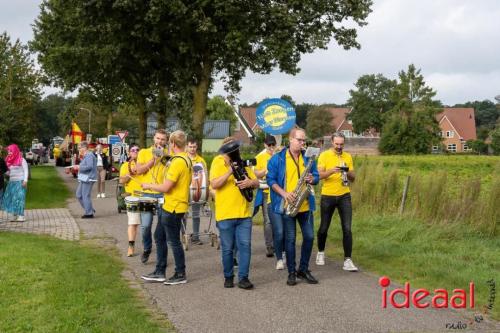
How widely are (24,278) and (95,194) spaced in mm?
15072

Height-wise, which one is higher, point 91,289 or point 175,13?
point 175,13

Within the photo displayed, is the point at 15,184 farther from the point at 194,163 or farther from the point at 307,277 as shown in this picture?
the point at 307,277

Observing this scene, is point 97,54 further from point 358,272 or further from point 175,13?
point 358,272

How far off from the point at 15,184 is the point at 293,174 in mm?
8699

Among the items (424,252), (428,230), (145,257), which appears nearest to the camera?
(145,257)

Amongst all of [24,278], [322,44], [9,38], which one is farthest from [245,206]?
[9,38]

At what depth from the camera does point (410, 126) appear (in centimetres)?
8275

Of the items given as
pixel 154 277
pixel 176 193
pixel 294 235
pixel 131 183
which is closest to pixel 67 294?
pixel 154 277

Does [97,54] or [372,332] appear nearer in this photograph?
[372,332]

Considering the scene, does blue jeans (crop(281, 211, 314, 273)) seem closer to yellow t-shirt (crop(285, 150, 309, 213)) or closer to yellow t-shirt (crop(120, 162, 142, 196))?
yellow t-shirt (crop(285, 150, 309, 213))

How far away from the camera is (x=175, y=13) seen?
23781 millimetres

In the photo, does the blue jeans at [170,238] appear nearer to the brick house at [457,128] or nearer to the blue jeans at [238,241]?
the blue jeans at [238,241]

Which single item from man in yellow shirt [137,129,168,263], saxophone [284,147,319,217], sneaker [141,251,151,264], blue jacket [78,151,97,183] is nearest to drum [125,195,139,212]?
man in yellow shirt [137,129,168,263]

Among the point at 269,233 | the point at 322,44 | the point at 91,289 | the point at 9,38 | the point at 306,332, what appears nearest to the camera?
the point at 306,332
